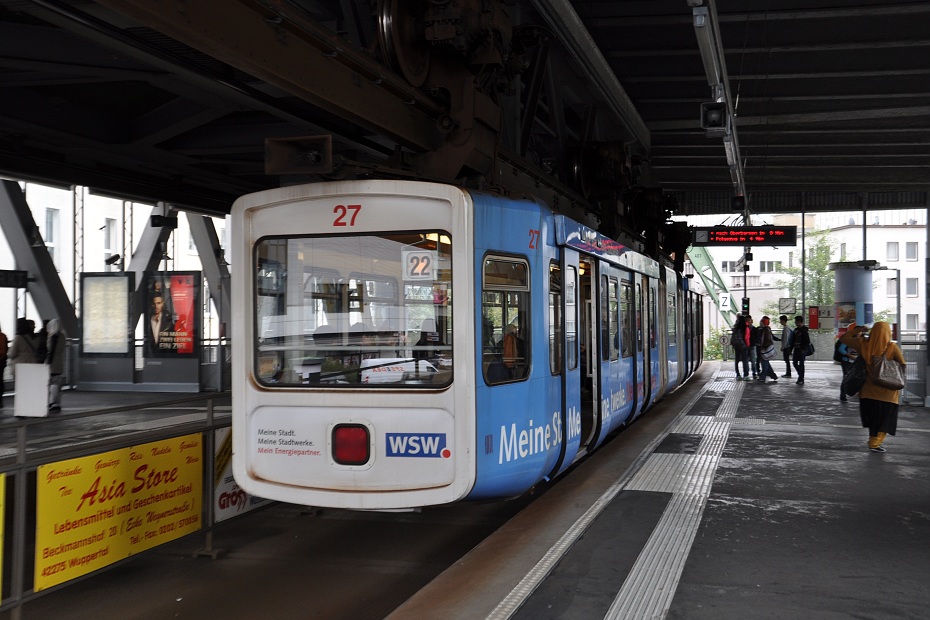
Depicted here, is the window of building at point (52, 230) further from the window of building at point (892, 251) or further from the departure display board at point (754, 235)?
the window of building at point (892, 251)

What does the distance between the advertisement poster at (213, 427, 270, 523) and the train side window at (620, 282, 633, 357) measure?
4868mm

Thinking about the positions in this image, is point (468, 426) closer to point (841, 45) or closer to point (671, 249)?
point (841, 45)

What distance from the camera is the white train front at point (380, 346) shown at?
18.7 ft

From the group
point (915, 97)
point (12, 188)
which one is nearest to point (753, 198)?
point (915, 97)

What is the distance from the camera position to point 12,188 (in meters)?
19.6

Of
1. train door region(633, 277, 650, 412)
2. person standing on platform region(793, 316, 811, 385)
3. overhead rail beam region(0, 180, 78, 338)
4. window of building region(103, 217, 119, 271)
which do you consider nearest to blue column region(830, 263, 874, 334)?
person standing on platform region(793, 316, 811, 385)

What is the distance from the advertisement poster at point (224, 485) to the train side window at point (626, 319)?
4.87 meters

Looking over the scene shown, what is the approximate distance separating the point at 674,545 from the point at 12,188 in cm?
1846

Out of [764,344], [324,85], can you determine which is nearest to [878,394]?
[324,85]

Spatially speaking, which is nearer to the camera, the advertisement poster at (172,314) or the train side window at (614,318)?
the train side window at (614,318)

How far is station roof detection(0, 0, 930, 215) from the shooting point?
26.9 feet

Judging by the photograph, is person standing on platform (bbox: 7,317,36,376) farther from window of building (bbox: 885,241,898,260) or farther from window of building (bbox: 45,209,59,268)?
window of building (bbox: 885,241,898,260)

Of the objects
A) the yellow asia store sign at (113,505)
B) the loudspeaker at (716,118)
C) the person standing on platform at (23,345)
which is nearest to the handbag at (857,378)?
the loudspeaker at (716,118)

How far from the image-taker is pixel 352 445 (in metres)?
5.74
